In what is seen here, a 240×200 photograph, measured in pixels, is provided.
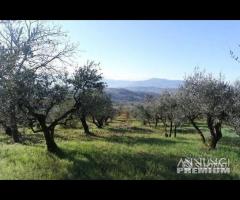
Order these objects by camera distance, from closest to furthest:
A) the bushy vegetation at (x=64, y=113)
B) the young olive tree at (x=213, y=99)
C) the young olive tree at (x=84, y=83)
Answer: the bushy vegetation at (x=64, y=113), the young olive tree at (x=84, y=83), the young olive tree at (x=213, y=99)

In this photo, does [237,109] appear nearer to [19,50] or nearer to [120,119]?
[19,50]

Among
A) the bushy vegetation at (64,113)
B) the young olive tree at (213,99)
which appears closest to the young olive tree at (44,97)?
the bushy vegetation at (64,113)

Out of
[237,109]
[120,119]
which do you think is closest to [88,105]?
[237,109]

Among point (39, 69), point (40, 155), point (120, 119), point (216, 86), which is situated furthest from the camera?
point (120, 119)

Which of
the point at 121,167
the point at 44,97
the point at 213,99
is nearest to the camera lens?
the point at 121,167

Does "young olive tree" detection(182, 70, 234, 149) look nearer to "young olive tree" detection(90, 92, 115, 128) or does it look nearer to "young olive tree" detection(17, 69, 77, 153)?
"young olive tree" detection(90, 92, 115, 128)

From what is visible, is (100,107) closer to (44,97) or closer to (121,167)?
(44,97)

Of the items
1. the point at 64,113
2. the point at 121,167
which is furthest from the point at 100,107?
the point at 121,167

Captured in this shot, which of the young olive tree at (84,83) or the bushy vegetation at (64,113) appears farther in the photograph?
the young olive tree at (84,83)

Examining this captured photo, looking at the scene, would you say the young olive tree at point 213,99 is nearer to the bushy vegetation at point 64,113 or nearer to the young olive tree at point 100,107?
the bushy vegetation at point 64,113

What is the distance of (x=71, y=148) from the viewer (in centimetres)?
1947

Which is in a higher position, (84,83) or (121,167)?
(84,83)

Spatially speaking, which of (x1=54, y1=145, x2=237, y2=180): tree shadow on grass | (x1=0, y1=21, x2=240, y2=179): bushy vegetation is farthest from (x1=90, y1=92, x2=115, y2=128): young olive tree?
→ (x1=54, y1=145, x2=237, y2=180): tree shadow on grass
